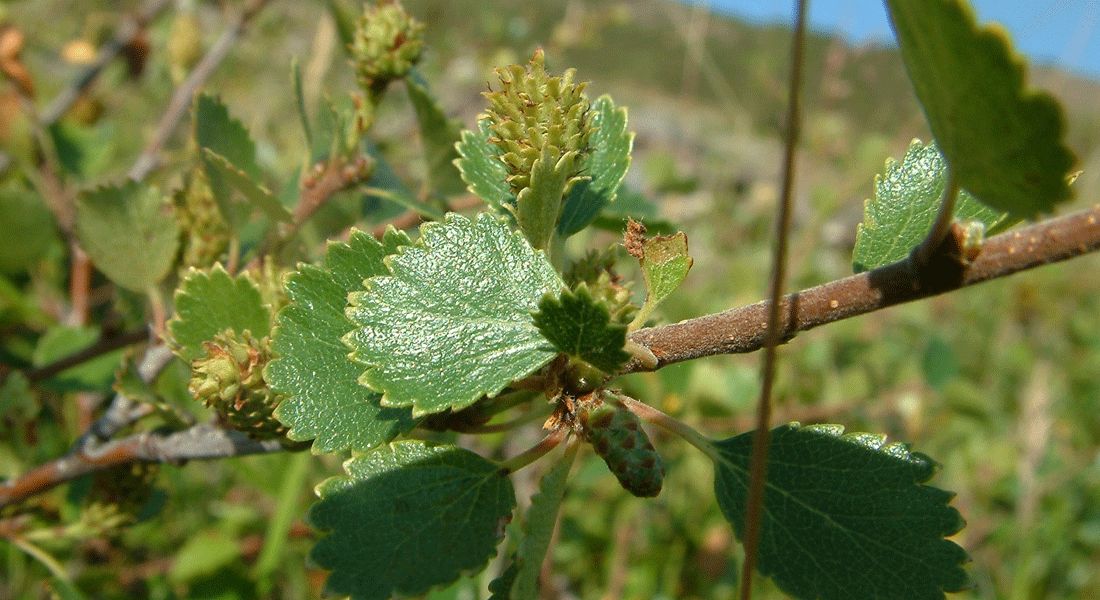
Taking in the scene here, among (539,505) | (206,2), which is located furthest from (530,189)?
(206,2)

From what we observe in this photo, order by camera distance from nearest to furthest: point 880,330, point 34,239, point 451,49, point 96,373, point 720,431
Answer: point 96,373 < point 34,239 < point 720,431 < point 451,49 < point 880,330

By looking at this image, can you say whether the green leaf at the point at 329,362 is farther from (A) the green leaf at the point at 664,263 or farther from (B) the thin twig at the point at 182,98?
(B) the thin twig at the point at 182,98

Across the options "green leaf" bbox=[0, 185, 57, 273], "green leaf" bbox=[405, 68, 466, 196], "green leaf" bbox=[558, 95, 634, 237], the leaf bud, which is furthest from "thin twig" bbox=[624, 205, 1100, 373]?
"green leaf" bbox=[0, 185, 57, 273]

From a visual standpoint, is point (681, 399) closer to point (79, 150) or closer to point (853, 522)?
point (853, 522)

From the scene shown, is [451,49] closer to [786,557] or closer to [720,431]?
[720,431]

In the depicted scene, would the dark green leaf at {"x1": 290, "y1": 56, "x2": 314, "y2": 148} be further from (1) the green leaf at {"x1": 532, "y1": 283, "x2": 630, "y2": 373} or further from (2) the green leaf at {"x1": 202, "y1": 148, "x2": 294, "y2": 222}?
(1) the green leaf at {"x1": 532, "y1": 283, "x2": 630, "y2": 373}

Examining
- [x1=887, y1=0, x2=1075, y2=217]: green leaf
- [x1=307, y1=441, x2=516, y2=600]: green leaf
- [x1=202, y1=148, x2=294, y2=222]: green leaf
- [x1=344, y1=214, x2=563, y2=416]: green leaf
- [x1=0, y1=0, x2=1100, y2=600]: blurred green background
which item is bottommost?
[x1=0, y1=0, x2=1100, y2=600]: blurred green background
